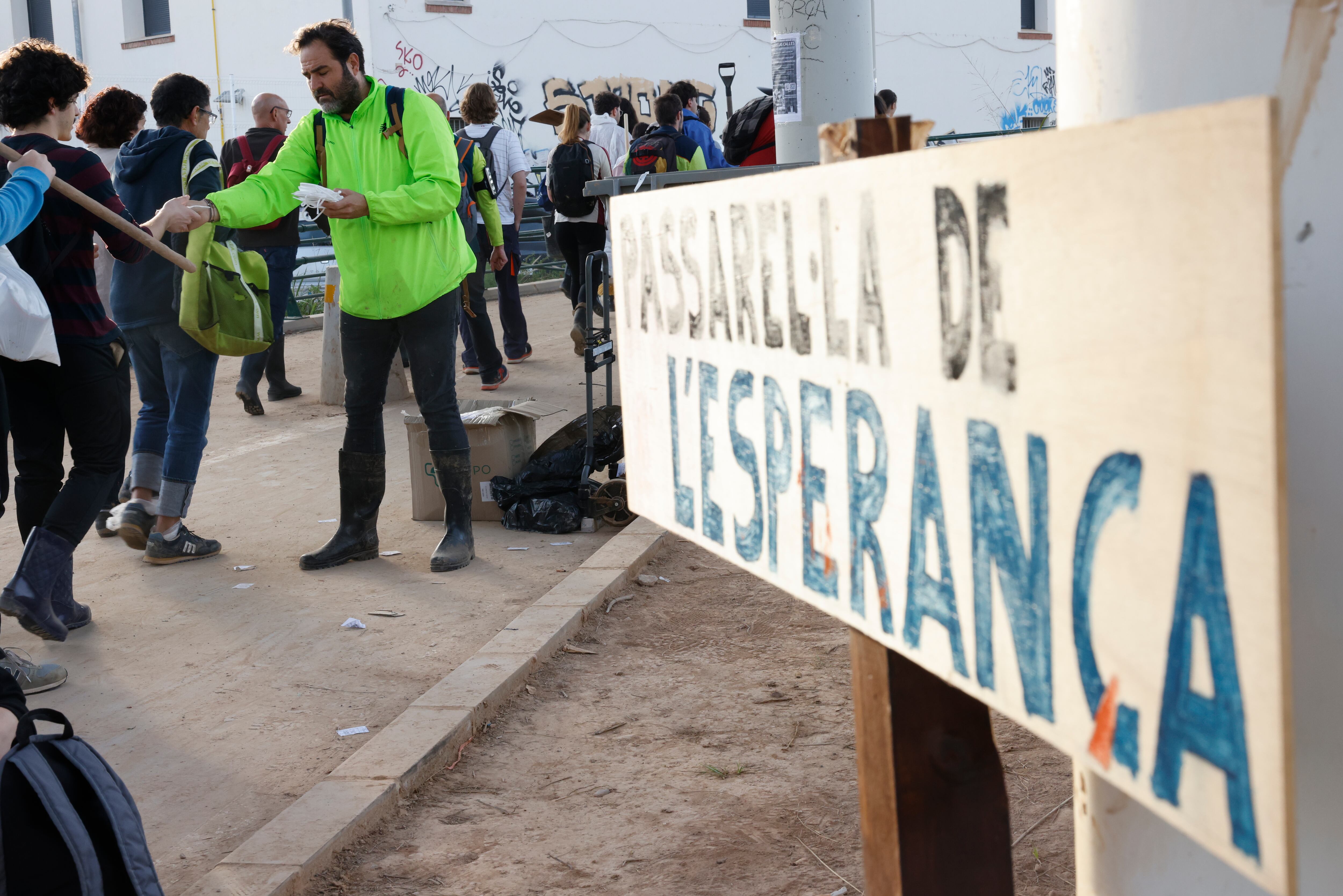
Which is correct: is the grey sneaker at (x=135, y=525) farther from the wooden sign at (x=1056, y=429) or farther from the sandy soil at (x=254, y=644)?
the wooden sign at (x=1056, y=429)

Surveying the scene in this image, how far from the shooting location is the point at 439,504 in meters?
6.09

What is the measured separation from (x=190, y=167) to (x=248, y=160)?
2.15 meters

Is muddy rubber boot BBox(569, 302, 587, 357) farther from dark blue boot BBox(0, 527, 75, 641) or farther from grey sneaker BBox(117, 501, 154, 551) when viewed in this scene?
dark blue boot BBox(0, 527, 75, 641)

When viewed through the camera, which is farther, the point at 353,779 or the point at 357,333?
the point at 357,333

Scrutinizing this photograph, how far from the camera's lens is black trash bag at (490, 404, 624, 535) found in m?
5.84

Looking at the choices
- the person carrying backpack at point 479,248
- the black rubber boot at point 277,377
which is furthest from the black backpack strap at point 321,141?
the black rubber boot at point 277,377

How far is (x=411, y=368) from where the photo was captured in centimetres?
498

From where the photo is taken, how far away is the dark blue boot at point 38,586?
413 centimetres

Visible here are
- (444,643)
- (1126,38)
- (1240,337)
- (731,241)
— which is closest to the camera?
(1240,337)

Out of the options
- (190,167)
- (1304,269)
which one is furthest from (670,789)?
(190,167)

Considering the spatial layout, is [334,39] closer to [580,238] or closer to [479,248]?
[479,248]

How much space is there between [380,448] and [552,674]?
1644 millimetres

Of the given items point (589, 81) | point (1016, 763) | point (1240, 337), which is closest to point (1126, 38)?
point (1240, 337)

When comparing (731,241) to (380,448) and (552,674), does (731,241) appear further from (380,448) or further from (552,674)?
(380,448)
